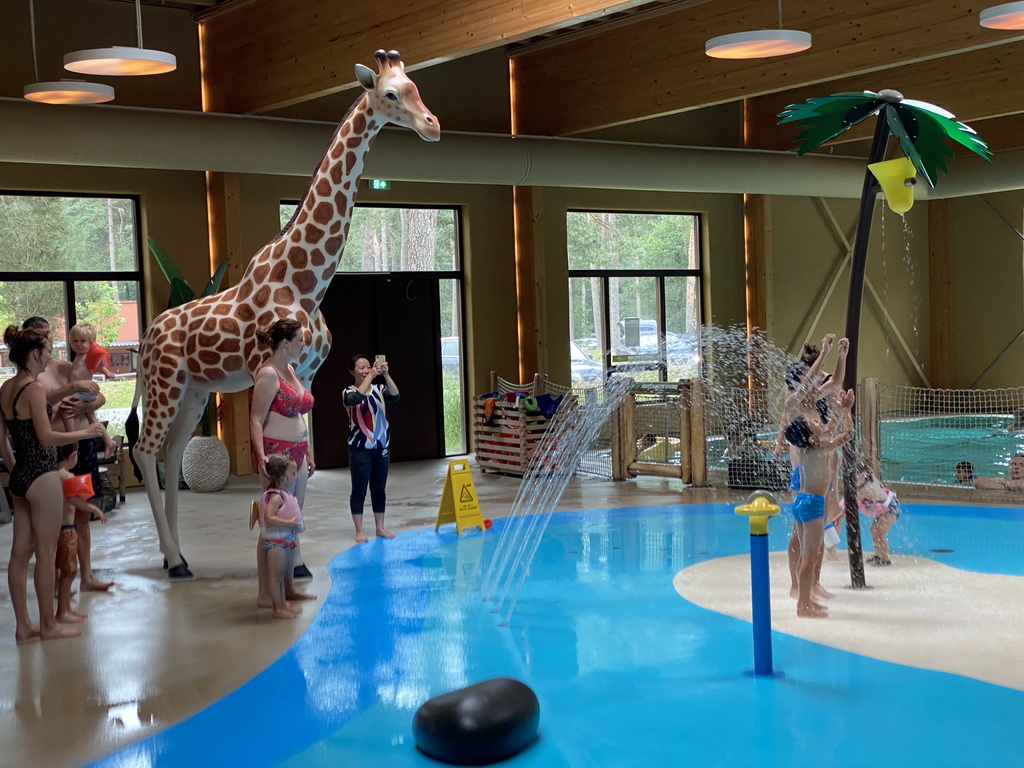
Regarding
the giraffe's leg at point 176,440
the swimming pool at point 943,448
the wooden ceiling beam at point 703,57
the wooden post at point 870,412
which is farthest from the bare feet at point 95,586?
the wooden ceiling beam at point 703,57

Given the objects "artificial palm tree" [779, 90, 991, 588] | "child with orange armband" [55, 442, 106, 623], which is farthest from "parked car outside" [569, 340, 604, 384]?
"child with orange armband" [55, 442, 106, 623]

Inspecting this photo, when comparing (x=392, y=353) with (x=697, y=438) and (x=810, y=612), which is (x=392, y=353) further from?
(x=810, y=612)

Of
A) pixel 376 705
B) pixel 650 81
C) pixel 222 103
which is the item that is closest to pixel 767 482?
pixel 650 81

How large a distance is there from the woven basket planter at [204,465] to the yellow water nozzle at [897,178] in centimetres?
770

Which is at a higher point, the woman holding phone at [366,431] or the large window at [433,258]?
the large window at [433,258]

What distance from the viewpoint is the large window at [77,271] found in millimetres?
11359

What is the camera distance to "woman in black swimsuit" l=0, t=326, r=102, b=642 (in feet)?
18.4

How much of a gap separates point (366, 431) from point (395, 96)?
255 centimetres

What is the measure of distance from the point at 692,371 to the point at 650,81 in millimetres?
5887

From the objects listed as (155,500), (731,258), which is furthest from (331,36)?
(731,258)

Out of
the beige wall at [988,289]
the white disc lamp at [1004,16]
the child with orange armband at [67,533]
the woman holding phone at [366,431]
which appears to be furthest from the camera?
the beige wall at [988,289]

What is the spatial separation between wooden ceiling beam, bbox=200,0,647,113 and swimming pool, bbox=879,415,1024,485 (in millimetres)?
4874

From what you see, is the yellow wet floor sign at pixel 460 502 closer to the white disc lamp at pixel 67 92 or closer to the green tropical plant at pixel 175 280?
the green tropical plant at pixel 175 280

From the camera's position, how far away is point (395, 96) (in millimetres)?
7230
